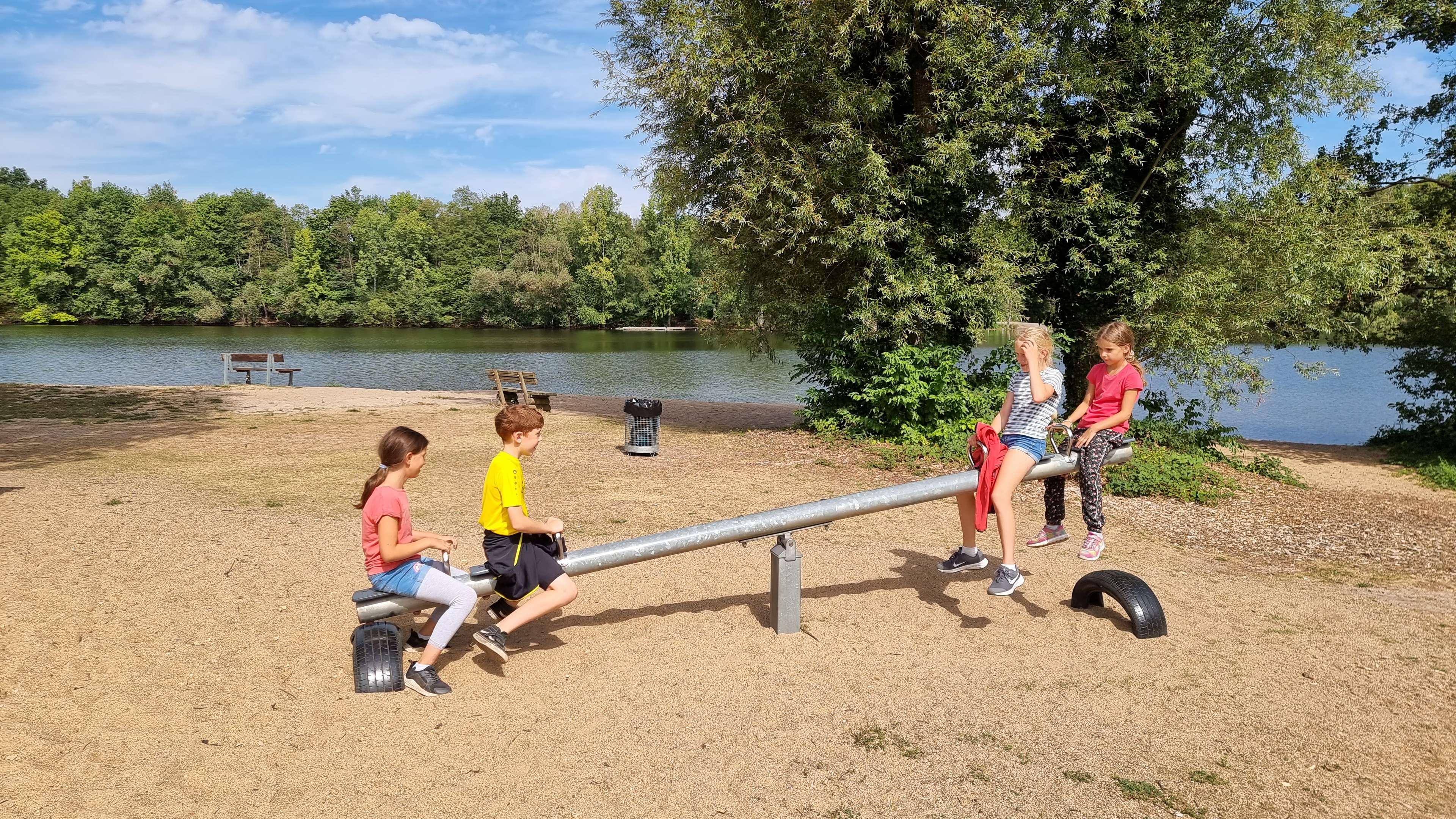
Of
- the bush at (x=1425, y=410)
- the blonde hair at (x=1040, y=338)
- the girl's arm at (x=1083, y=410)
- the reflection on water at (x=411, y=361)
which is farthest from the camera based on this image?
the reflection on water at (x=411, y=361)

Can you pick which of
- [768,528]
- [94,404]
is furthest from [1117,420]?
[94,404]

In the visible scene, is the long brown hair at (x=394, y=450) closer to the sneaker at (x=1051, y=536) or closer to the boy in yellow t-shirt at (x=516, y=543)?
the boy in yellow t-shirt at (x=516, y=543)

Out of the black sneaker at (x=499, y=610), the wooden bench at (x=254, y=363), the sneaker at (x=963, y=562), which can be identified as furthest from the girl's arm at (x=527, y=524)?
the wooden bench at (x=254, y=363)

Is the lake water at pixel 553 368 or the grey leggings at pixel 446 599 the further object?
the lake water at pixel 553 368

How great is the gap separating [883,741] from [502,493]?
2.21 meters

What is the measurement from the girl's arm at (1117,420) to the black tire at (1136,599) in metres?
0.97

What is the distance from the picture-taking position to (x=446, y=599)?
4594 mm

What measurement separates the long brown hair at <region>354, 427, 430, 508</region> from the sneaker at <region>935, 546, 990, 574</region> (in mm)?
3313

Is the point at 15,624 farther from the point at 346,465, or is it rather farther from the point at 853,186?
the point at 853,186

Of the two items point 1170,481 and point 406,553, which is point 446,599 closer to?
point 406,553

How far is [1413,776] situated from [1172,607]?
226cm

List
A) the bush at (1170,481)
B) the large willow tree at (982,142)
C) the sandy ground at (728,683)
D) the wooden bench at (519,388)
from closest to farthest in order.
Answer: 1. the sandy ground at (728,683)
2. the bush at (1170,481)
3. the large willow tree at (982,142)
4. the wooden bench at (519,388)

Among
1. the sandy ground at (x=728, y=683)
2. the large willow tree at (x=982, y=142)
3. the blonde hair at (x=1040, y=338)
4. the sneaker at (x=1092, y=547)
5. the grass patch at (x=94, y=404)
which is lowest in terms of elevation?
the sandy ground at (x=728, y=683)

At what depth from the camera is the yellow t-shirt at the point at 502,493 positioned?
4.46m
